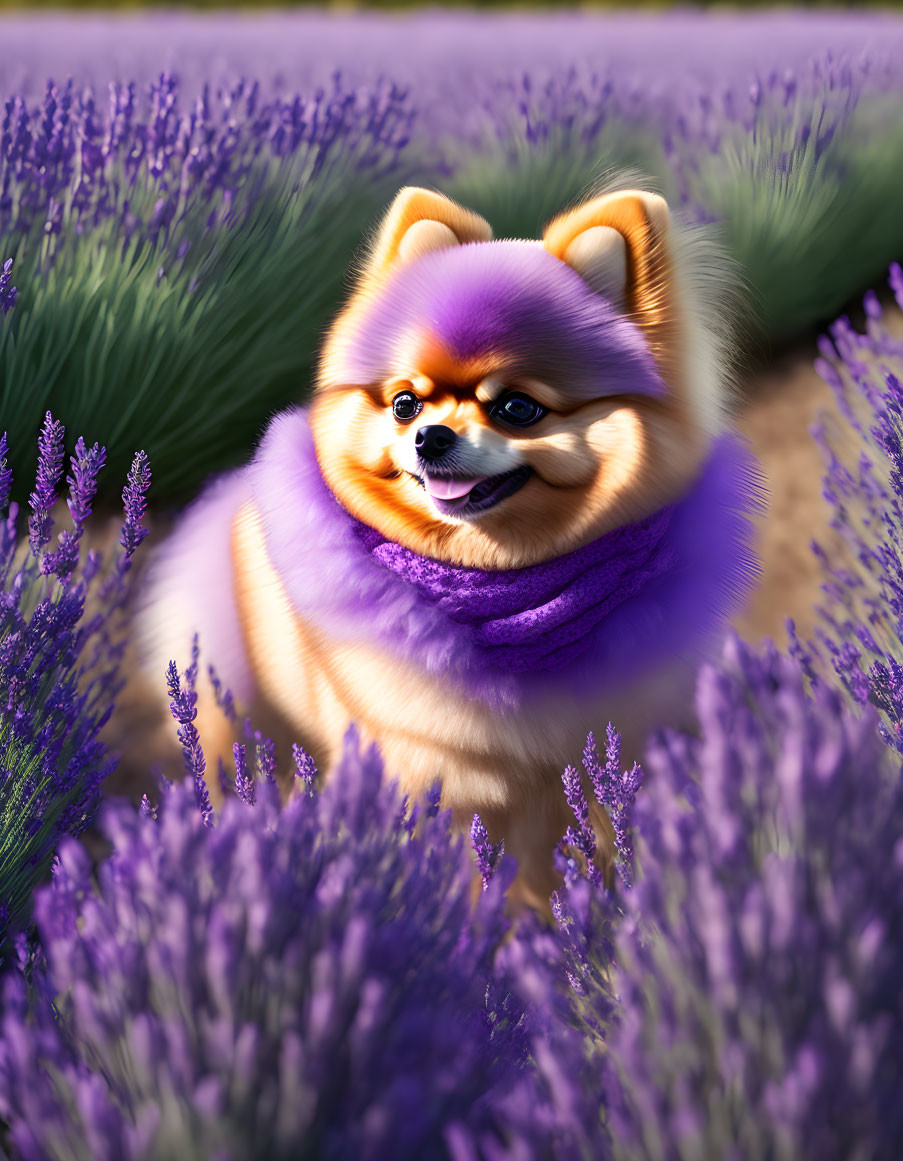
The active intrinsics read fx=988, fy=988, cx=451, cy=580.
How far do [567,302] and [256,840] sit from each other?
0.95 meters

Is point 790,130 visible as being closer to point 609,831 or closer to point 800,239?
point 800,239

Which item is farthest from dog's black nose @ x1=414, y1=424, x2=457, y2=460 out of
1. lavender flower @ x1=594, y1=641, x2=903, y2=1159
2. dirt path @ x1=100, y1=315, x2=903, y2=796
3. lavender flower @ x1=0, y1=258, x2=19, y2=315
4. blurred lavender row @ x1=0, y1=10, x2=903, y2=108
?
blurred lavender row @ x1=0, y1=10, x2=903, y2=108

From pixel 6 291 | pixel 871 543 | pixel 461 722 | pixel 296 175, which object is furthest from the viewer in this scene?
pixel 296 175

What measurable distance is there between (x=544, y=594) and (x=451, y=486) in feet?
0.83

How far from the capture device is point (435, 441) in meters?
→ 1.44

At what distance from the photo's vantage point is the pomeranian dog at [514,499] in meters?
1.52

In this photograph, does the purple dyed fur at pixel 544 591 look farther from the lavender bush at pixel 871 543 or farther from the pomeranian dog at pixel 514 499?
the lavender bush at pixel 871 543

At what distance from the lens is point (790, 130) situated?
141 inches

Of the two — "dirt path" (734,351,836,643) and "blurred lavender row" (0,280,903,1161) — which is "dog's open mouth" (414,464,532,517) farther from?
"dirt path" (734,351,836,643)

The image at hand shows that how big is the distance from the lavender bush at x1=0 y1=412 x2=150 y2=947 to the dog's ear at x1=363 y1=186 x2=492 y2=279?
1.83 feet

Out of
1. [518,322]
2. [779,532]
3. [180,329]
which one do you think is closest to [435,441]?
[518,322]

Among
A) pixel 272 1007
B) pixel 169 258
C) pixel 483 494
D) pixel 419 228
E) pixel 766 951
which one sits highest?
pixel 419 228

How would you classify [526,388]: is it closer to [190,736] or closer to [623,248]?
[623,248]

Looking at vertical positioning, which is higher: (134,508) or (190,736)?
(134,508)
